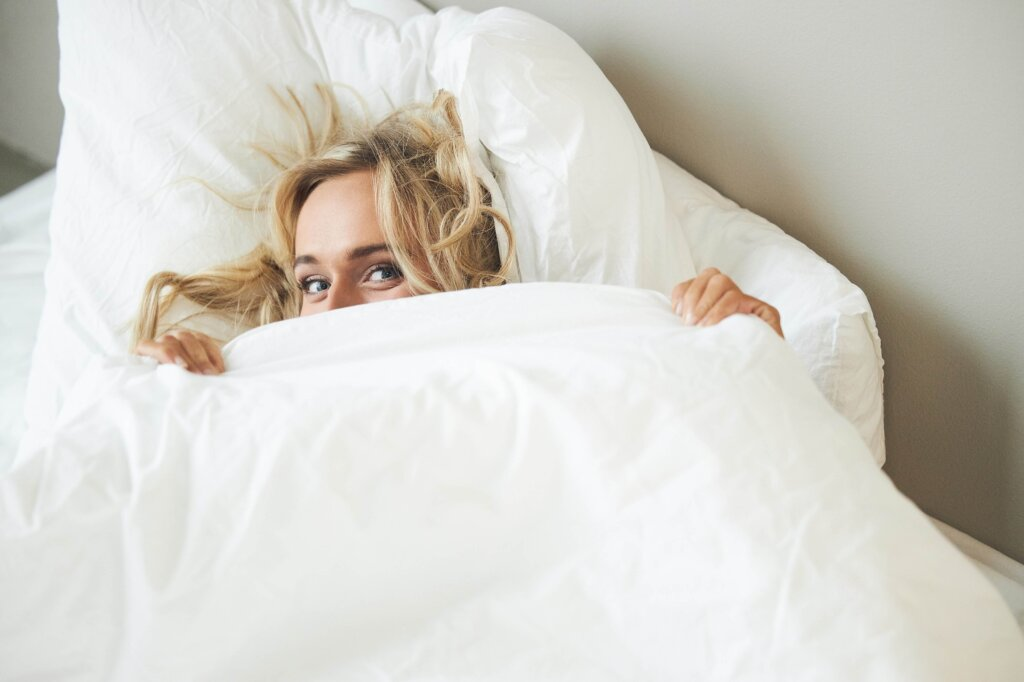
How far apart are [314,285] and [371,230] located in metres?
0.10

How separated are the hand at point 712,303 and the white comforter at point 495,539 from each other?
0.36 feet

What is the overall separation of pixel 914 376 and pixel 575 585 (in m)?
0.57

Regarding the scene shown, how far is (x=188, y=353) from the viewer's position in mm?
838

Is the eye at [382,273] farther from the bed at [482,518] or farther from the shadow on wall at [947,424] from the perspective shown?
the shadow on wall at [947,424]

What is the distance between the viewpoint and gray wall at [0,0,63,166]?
5.88 ft

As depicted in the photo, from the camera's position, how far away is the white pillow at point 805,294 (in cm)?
91

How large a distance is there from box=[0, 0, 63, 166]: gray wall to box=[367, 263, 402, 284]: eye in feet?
3.88

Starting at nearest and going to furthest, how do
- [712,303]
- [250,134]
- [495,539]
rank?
[495,539]
[712,303]
[250,134]

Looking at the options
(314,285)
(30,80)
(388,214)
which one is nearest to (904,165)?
(388,214)

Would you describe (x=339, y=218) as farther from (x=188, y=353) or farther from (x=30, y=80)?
(x=30, y=80)

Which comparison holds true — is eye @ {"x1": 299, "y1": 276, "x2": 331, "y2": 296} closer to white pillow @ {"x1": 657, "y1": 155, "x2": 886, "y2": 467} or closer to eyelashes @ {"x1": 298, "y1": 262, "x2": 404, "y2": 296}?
eyelashes @ {"x1": 298, "y1": 262, "x2": 404, "y2": 296}

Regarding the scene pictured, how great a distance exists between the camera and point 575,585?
2.06ft

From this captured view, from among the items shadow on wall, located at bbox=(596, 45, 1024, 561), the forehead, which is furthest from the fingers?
the forehead

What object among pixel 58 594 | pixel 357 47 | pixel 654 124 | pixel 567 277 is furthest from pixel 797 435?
pixel 357 47
